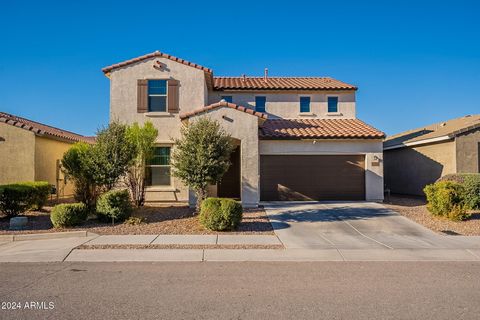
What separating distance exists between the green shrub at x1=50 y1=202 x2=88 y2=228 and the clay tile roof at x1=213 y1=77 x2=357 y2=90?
10.6 metres

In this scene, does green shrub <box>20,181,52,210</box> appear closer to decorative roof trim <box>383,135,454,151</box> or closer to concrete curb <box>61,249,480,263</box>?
concrete curb <box>61,249,480,263</box>

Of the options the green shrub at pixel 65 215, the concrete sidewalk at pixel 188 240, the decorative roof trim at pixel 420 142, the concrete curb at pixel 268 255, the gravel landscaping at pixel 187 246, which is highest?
the decorative roof trim at pixel 420 142

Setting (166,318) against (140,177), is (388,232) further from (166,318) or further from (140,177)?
(140,177)

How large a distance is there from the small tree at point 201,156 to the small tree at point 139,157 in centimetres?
269

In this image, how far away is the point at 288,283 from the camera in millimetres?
6070

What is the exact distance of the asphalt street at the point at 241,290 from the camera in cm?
476

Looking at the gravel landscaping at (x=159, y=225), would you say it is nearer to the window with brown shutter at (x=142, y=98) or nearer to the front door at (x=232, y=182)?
the front door at (x=232, y=182)

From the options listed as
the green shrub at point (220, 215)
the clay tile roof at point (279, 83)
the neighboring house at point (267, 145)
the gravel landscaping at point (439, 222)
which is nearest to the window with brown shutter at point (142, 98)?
the neighboring house at point (267, 145)

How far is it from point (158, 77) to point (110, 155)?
5698 millimetres

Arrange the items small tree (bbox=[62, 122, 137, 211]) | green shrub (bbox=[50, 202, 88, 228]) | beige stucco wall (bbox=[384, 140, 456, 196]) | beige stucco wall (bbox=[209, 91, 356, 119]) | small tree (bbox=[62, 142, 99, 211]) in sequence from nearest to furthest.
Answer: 1. green shrub (bbox=[50, 202, 88, 228])
2. small tree (bbox=[62, 122, 137, 211])
3. small tree (bbox=[62, 142, 99, 211])
4. beige stucco wall (bbox=[384, 140, 456, 196])
5. beige stucco wall (bbox=[209, 91, 356, 119])

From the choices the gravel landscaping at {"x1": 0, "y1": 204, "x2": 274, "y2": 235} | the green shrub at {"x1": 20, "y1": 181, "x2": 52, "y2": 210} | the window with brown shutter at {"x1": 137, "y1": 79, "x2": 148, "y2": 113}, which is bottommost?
the gravel landscaping at {"x1": 0, "y1": 204, "x2": 274, "y2": 235}

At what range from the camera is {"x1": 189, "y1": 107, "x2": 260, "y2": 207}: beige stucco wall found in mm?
14461

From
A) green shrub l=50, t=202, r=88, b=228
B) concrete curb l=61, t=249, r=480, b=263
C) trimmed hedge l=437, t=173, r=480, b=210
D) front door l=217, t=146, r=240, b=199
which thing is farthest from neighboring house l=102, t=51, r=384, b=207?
concrete curb l=61, t=249, r=480, b=263

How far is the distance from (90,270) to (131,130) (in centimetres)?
777
